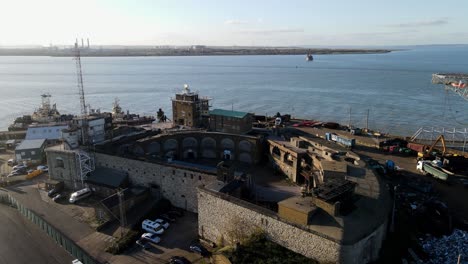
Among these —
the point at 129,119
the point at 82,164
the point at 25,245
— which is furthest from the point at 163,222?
the point at 129,119

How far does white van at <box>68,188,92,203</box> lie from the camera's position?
3578 cm

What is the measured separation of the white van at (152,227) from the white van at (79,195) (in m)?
10.3

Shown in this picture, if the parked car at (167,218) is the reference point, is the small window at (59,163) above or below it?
above

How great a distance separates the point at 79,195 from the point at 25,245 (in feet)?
26.2

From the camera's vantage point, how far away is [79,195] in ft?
119

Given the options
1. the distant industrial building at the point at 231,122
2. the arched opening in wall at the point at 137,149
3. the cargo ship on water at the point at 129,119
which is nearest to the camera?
the arched opening in wall at the point at 137,149

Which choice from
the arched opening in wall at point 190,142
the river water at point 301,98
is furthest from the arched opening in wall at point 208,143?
the river water at point 301,98

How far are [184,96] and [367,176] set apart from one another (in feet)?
105

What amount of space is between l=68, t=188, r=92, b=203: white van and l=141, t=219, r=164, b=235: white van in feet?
33.6

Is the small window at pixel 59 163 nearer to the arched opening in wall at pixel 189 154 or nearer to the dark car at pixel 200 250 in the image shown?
the arched opening in wall at pixel 189 154

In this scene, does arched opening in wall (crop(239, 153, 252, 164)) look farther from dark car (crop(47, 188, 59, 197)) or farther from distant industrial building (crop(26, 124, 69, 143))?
distant industrial building (crop(26, 124, 69, 143))

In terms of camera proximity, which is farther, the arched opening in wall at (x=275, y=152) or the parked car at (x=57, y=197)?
the arched opening in wall at (x=275, y=152)

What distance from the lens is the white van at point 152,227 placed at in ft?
96.3

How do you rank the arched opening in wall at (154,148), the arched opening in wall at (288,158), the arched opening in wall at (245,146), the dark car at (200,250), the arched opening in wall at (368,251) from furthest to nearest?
the arched opening in wall at (245,146), the arched opening in wall at (154,148), the arched opening in wall at (288,158), the dark car at (200,250), the arched opening in wall at (368,251)
